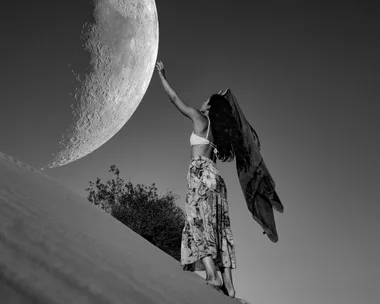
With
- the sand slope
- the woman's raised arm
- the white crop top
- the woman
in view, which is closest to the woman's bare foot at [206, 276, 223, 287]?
the woman

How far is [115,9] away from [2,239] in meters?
6.38

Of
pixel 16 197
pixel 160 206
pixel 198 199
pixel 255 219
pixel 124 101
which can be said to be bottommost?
pixel 16 197

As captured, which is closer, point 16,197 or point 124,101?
point 16,197

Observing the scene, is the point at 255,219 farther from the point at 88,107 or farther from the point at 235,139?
the point at 88,107

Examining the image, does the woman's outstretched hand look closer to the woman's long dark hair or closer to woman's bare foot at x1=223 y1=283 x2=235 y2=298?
the woman's long dark hair

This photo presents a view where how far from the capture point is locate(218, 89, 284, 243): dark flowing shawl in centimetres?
358

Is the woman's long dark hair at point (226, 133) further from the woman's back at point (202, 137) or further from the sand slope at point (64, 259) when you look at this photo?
the sand slope at point (64, 259)

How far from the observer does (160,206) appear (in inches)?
732

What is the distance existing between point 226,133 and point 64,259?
255cm

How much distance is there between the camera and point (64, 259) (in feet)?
3.93

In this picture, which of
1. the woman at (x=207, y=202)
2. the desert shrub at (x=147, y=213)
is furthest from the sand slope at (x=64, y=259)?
the desert shrub at (x=147, y=213)

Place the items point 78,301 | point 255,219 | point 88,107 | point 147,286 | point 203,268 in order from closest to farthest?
point 78,301
point 147,286
point 203,268
point 255,219
point 88,107

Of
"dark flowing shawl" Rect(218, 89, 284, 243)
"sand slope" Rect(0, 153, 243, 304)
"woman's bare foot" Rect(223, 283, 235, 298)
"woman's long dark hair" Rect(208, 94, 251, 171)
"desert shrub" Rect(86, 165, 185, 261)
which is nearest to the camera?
"sand slope" Rect(0, 153, 243, 304)

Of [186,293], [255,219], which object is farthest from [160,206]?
[186,293]
